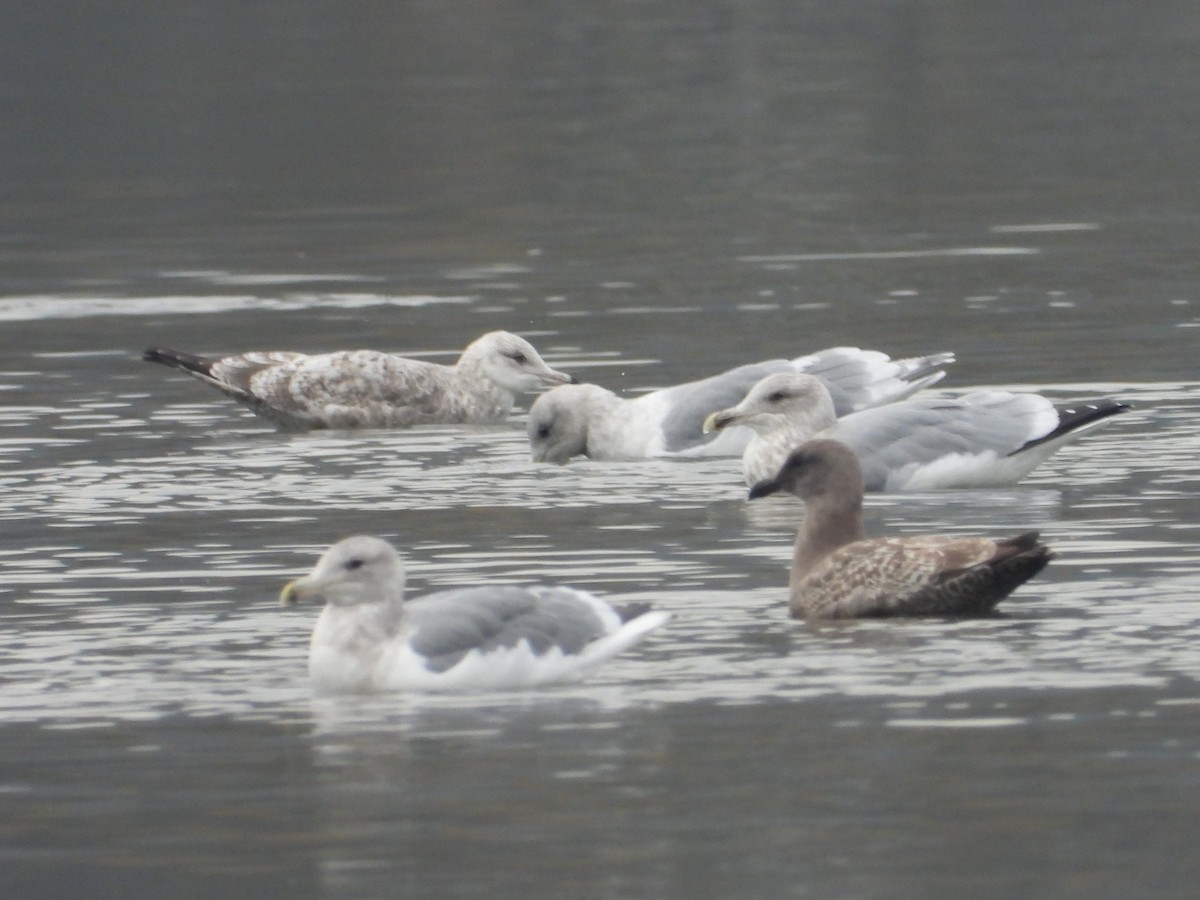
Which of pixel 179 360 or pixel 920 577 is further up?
pixel 179 360

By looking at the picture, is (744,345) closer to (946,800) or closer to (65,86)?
(946,800)

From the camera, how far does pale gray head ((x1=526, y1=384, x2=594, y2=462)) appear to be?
17703 millimetres

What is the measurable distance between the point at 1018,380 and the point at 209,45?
163ft

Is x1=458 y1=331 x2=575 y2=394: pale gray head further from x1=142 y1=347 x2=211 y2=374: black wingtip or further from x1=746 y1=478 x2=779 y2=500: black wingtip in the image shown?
x1=746 y1=478 x2=779 y2=500: black wingtip

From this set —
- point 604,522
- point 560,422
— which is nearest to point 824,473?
point 604,522

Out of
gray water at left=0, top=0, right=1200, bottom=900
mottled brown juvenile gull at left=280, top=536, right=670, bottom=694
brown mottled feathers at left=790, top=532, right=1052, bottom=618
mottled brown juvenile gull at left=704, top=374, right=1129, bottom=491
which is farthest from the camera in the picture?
mottled brown juvenile gull at left=704, top=374, right=1129, bottom=491

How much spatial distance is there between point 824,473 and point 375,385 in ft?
22.1

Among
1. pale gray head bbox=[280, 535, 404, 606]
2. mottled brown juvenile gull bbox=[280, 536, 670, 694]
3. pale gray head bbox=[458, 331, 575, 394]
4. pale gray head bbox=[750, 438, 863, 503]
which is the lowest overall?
mottled brown juvenile gull bbox=[280, 536, 670, 694]

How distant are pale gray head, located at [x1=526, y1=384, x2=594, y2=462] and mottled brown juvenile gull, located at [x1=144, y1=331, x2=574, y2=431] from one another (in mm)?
1695

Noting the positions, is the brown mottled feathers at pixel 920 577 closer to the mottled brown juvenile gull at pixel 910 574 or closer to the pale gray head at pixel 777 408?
the mottled brown juvenile gull at pixel 910 574

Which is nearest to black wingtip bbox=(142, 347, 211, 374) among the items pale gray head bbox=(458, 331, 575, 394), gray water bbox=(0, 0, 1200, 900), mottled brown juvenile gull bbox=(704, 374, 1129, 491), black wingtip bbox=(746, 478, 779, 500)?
gray water bbox=(0, 0, 1200, 900)

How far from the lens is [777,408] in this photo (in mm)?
16406

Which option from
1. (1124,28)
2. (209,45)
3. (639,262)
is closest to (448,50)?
(209,45)

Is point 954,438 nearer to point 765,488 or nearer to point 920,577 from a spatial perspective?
point 765,488
